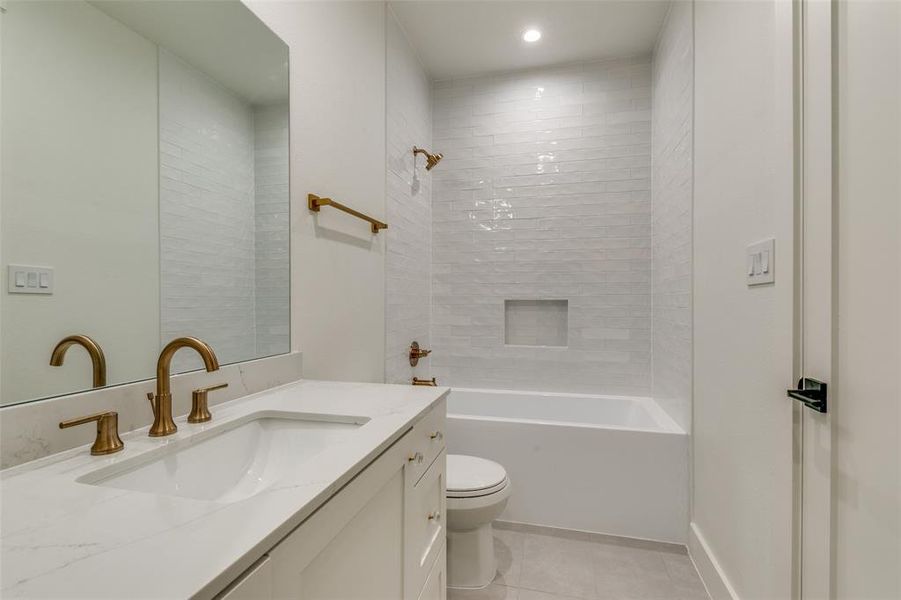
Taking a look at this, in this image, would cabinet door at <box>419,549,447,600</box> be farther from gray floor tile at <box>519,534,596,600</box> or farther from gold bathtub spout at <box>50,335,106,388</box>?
gold bathtub spout at <box>50,335,106,388</box>

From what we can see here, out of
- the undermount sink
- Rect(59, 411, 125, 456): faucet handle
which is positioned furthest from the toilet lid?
Rect(59, 411, 125, 456): faucet handle

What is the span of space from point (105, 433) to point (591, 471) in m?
1.98

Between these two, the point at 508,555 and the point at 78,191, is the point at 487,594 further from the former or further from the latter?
the point at 78,191

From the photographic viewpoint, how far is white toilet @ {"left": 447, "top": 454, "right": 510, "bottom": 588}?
164 cm

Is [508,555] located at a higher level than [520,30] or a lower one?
lower

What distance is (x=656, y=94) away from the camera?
2625mm

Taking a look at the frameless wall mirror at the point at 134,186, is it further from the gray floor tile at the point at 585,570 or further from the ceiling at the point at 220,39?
the gray floor tile at the point at 585,570

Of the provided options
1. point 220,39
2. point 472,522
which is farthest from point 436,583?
point 220,39

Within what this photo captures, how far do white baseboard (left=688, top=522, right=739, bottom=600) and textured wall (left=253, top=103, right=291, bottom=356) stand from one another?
179cm

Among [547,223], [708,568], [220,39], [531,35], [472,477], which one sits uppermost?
[531,35]

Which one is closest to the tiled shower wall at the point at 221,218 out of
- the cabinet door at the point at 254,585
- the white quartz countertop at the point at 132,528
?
the white quartz countertop at the point at 132,528

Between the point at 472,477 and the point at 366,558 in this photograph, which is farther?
the point at 472,477

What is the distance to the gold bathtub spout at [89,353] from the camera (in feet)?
2.58

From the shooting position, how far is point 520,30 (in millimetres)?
2508
